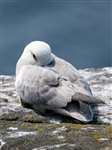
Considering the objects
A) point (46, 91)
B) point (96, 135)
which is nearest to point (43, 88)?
point (46, 91)

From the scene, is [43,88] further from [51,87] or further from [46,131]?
[46,131]

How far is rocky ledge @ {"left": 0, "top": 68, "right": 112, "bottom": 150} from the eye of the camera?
6.47 meters

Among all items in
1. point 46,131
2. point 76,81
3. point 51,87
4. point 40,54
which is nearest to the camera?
point 46,131

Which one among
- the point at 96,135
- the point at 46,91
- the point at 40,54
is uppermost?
the point at 40,54

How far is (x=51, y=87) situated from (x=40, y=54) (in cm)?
66

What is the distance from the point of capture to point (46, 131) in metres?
6.99

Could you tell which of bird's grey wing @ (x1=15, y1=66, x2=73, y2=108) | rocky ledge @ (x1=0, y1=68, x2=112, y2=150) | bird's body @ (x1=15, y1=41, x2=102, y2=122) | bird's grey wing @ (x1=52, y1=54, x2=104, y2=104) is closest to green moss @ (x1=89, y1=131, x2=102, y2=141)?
rocky ledge @ (x1=0, y1=68, x2=112, y2=150)

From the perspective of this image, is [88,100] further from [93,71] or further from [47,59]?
[93,71]

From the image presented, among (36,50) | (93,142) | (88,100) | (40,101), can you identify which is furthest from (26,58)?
(93,142)

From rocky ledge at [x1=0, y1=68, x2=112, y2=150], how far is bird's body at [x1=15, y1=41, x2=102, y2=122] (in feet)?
0.67

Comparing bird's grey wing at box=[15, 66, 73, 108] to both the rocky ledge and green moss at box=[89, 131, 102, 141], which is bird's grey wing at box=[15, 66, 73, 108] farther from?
green moss at box=[89, 131, 102, 141]

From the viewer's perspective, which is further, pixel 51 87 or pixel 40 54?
pixel 40 54

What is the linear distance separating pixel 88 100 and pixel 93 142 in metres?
1.71

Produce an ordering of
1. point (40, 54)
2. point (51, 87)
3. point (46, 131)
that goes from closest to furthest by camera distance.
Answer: point (46, 131), point (51, 87), point (40, 54)
